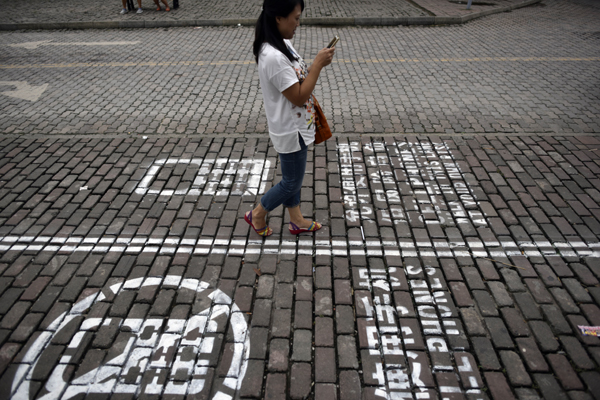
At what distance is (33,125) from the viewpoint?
6.22 m

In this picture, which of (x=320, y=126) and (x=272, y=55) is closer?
(x=272, y=55)

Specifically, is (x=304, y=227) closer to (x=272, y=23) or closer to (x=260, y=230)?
(x=260, y=230)

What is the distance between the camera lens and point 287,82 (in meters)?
2.73

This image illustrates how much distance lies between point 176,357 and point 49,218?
8.48 ft

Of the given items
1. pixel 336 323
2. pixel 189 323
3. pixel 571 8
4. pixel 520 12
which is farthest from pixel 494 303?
pixel 571 8

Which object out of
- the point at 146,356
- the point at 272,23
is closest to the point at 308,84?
the point at 272,23

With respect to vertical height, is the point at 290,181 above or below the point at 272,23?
below

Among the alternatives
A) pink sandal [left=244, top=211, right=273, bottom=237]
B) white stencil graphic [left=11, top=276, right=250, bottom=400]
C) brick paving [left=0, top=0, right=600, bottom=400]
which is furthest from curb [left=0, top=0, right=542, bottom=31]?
→ white stencil graphic [left=11, top=276, right=250, bottom=400]

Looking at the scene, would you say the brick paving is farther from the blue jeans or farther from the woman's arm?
the woman's arm

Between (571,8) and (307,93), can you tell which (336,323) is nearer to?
(307,93)

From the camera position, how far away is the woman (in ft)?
8.74

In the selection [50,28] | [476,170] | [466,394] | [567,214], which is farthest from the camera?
[50,28]

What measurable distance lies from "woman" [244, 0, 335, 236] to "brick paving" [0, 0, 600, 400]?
110 cm

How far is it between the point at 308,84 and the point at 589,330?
2966mm
